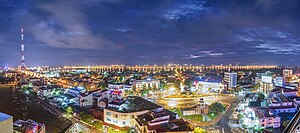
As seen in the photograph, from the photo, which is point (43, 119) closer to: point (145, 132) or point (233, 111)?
→ point (145, 132)

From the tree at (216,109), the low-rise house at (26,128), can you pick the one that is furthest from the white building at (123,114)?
the tree at (216,109)

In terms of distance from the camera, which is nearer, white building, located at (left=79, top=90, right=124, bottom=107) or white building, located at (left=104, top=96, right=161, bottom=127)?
white building, located at (left=104, top=96, right=161, bottom=127)

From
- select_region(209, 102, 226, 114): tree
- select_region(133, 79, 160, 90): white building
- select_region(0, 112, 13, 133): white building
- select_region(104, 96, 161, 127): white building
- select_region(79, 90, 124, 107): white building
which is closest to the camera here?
select_region(0, 112, 13, 133): white building

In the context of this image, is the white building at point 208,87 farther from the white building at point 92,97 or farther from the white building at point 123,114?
the white building at point 123,114

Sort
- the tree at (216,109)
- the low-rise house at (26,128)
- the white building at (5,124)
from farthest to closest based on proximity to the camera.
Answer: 1. the tree at (216,109)
2. the low-rise house at (26,128)
3. the white building at (5,124)

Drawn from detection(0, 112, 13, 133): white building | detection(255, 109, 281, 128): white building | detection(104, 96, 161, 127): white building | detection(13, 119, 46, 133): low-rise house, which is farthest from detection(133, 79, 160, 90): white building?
detection(0, 112, 13, 133): white building

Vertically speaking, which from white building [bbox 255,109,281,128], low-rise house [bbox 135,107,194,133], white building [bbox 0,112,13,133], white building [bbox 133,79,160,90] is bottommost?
white building [bbox 255,109,281,128]

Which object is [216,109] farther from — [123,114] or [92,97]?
[92,97]

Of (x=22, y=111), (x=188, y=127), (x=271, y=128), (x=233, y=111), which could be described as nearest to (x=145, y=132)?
(x=188, y=127)

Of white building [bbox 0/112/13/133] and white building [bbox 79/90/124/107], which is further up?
white building [bbox 0/112/13/133]

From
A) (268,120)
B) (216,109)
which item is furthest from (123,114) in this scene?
(268,120)

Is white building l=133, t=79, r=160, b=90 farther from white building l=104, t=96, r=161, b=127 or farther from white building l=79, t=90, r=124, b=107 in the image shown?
white building l=104, t=96, r=161, b=127
